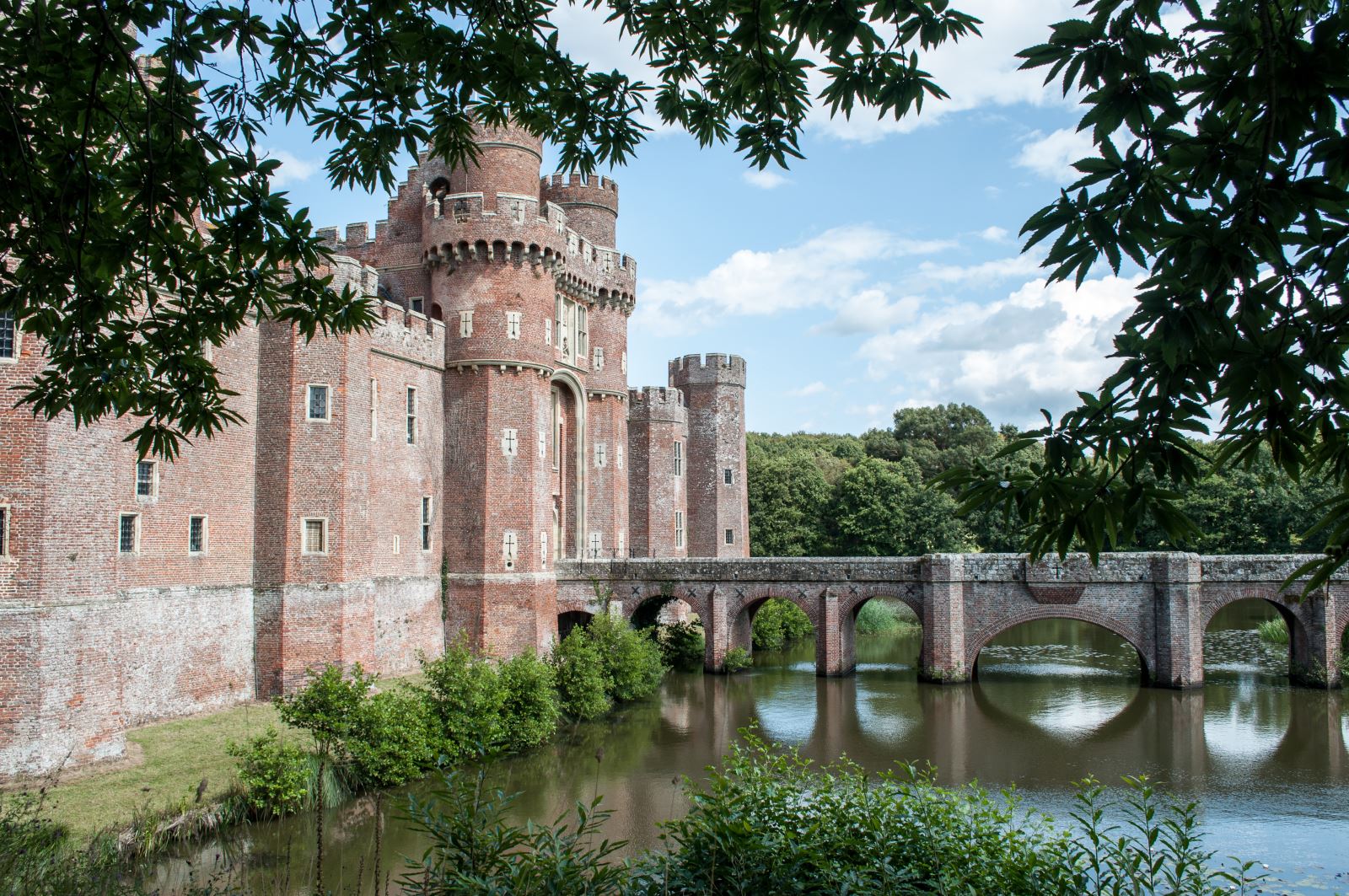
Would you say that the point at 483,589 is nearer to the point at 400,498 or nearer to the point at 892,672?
the point at 400,498

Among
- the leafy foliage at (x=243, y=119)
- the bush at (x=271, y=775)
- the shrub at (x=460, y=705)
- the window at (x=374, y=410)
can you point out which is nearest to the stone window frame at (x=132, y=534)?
the bush at (x=271, y=775)

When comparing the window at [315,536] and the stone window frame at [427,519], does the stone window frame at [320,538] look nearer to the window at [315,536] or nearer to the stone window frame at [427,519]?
the window at [315,536]

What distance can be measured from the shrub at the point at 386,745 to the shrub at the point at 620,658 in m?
8.02

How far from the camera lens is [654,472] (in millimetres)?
39062

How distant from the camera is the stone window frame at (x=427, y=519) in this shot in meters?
26.4

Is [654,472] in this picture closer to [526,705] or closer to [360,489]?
[360,489]

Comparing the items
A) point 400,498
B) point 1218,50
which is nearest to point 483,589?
point 400,498

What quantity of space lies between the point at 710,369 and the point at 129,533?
2679cm

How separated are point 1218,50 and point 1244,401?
1557 millimetres

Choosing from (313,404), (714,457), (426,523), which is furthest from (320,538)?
Result: (714,457)

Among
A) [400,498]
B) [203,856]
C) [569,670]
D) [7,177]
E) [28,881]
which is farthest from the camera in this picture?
[400,498]

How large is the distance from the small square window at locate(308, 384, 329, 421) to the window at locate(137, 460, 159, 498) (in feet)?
12.4

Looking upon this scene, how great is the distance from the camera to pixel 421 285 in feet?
93.0

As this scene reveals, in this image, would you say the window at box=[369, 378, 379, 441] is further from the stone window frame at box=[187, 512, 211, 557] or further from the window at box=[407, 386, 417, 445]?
the stone window frame at box=[187, 512, 211, 557]
